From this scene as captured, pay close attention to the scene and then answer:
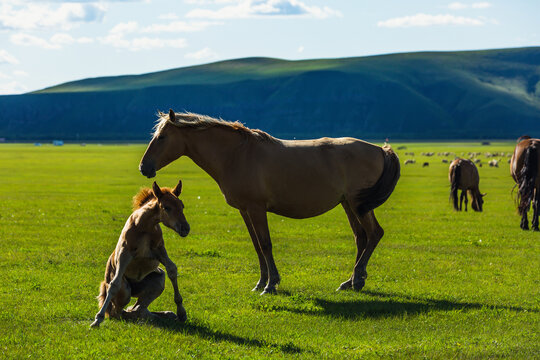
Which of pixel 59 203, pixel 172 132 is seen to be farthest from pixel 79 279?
pixel 59 203

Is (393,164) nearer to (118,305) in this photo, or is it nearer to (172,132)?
(172,132)

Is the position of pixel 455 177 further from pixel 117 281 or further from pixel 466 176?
pixel 117 281

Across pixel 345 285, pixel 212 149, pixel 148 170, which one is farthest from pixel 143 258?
pixel 345 285

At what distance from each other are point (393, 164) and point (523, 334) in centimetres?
495

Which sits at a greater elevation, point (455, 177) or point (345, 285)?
point (345, 285)

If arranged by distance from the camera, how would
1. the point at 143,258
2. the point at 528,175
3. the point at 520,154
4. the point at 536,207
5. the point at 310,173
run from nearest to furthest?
the point at 143,258 < the point at 310,173 < the point at 528,175 < the point at 536,207 < the point at 520,154

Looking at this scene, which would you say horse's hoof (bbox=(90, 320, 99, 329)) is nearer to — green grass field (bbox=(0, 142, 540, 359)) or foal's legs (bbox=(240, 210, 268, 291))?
green grass field (bbox=(0, 142, 540, 359))

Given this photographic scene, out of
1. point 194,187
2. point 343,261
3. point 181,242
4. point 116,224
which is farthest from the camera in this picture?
point 194,187

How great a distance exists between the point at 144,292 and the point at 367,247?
522cm

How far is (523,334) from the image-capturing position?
10586 millimetres

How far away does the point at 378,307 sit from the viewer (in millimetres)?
12102

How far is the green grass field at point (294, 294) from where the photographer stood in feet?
32.0

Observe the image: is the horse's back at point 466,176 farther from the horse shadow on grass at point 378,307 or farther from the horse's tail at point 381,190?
the horse shadow on grass at point 378,307

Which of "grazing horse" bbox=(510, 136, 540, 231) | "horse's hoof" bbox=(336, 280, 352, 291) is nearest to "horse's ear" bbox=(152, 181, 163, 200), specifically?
"horse's hoof" bbox=(336, 280, 352, 291)
